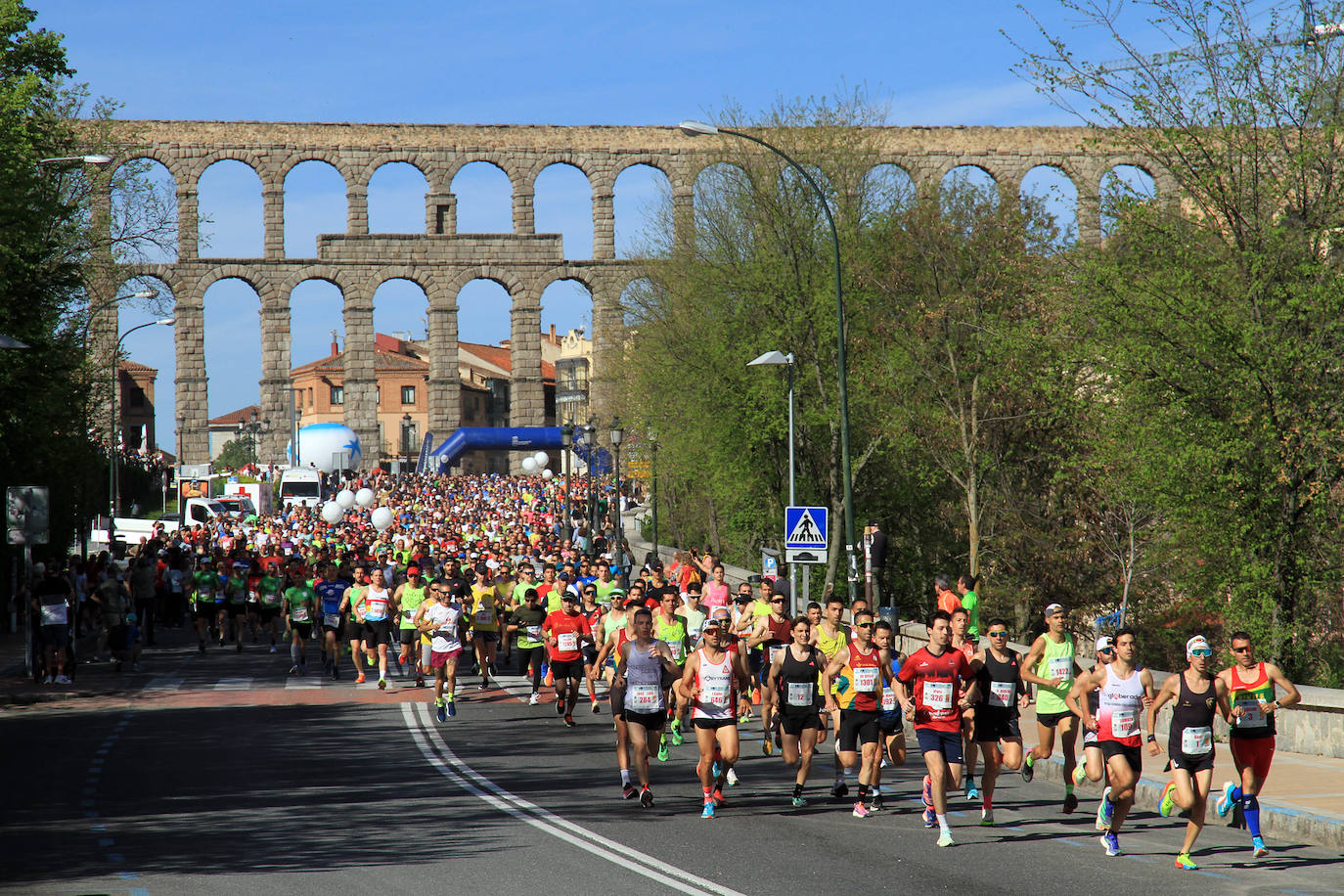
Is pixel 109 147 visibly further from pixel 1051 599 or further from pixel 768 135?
pixel 1051 599

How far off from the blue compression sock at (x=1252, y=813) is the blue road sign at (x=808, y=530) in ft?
44.5

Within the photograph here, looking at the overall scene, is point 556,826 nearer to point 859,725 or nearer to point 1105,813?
point 859,725

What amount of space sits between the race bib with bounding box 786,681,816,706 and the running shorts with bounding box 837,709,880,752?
477mm

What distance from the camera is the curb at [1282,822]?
11.4 m

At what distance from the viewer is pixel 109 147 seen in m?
47.6

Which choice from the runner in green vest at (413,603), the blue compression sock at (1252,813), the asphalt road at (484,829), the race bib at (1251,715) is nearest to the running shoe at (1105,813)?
the asphalt road at (484,829)

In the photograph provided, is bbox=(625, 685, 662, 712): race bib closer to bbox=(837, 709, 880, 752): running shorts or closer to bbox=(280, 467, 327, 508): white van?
bbox=(837, 709, 880, 752): running shorts

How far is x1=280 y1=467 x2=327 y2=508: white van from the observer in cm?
6969

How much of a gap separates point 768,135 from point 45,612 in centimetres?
2219

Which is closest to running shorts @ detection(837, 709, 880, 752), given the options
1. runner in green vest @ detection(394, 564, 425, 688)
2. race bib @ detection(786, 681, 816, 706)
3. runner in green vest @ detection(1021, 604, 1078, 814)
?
race bib @ detection(786, 681, 816, 706)

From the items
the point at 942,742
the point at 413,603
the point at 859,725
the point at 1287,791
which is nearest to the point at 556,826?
the point at 859,725

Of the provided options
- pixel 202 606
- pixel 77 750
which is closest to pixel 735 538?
A: pixel 202 606

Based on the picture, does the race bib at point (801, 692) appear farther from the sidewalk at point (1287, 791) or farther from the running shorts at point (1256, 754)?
the running shorts at point (1256, 754)

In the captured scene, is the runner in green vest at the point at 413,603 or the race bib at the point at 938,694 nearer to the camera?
the race bib at the point at 938,694
